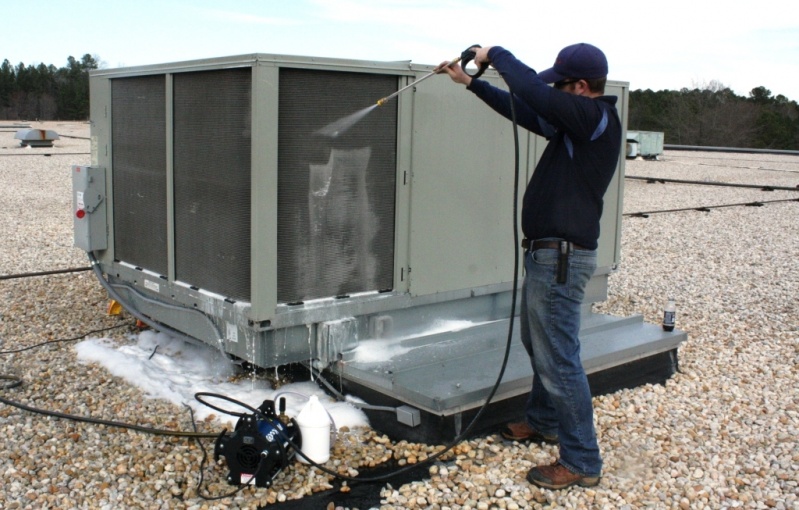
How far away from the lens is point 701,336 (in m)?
5.92

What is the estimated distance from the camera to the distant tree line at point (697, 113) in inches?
1620

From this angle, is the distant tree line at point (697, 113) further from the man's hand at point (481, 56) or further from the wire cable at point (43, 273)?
the man's hand at point (481, 56)

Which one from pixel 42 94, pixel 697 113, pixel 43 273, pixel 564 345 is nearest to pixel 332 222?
pixel 564 345

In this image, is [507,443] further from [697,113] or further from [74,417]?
[697,113]

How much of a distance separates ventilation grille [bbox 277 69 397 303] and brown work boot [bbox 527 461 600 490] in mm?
1394

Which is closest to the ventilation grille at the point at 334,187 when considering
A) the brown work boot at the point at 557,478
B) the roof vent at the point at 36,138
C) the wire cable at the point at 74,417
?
the wire cable at the point at 74,417

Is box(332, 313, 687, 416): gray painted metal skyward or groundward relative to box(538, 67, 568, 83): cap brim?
groundward

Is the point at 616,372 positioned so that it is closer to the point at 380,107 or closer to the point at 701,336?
the point at 701,336

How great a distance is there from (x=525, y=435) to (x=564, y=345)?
0.74m

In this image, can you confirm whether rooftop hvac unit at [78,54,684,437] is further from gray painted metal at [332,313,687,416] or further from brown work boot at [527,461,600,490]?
brown work boot at [527,461,600,490]

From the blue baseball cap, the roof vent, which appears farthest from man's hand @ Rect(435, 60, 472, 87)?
the roof vent

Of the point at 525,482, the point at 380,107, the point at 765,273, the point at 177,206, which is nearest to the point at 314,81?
the point at 380,107

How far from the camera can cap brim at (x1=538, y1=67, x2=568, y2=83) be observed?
11.0 ft

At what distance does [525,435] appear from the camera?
3.93 metres
